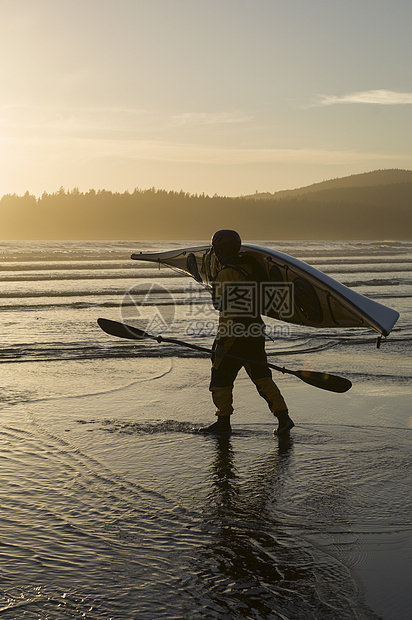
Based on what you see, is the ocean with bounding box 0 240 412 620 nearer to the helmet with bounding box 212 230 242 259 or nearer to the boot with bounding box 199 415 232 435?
the boot with bounding box 199 415 232 435

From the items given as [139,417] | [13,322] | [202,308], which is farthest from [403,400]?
[202,308]

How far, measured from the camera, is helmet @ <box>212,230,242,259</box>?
6.10m

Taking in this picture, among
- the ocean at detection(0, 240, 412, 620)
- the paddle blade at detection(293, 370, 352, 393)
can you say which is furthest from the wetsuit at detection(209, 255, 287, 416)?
the paddle blade at detection(293, 370, 352, 393)

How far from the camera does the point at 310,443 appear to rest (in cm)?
597

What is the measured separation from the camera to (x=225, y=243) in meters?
6.11

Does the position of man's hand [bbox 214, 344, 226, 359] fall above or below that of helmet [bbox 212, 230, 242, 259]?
below

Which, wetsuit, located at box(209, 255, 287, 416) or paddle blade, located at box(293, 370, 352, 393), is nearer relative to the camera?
wetsuit, located at box(209, 255, 287, 416)

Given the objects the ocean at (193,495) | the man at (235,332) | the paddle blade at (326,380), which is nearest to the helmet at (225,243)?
the man at (235,332)

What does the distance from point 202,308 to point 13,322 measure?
16.1 feet

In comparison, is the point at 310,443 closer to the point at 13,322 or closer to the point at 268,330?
the point at 268,330

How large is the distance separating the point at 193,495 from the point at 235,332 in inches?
72.1

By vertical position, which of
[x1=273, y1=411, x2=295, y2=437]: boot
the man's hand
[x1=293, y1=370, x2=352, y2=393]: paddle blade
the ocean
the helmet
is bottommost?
the ocean

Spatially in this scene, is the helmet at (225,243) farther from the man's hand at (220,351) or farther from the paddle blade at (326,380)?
the paddle blade at (326,380)

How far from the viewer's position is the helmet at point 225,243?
6102mm
